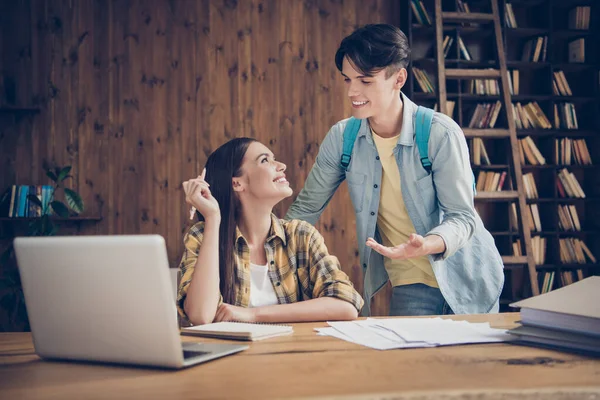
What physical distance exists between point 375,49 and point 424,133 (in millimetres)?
343

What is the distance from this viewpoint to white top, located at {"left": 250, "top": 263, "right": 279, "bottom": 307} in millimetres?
1879

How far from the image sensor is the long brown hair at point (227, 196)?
6.11 ft

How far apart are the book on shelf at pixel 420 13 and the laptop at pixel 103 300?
428 centimetres

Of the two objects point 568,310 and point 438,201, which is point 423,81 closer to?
point 438,201

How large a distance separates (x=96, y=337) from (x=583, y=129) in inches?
200

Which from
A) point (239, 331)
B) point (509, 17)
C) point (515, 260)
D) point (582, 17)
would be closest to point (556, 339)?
point (239, 331)

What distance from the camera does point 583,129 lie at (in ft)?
17.1

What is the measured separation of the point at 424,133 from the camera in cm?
218

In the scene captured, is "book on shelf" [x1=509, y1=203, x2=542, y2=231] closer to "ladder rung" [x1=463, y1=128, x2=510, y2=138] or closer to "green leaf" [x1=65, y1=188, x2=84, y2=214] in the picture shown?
"ladder rung" [x1=463, y1=128, x2=510, y2=138]

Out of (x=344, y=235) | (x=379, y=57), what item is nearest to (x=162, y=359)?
(x=379, y=57)

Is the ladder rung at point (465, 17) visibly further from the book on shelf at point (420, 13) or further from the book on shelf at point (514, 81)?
the book on shelf at point (514, 81)

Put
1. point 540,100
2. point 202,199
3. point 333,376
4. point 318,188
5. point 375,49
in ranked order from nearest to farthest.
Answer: point 333,376 → point 202,199 → point 375,49 → point 318,188 → point 540,100

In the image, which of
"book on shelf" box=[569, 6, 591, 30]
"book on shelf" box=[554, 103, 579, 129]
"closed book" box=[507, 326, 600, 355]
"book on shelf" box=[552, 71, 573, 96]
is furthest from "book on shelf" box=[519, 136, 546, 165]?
"closed book" box=[507, 326, 600, 355]

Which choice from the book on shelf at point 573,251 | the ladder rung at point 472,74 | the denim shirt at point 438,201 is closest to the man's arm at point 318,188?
the denim shirt at point 438,201
